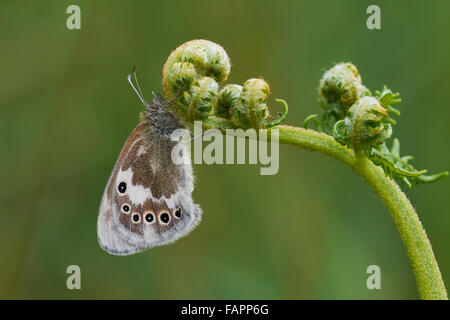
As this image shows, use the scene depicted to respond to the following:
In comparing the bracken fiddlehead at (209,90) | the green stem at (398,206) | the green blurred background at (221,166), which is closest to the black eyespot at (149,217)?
the bracken fiddlehead at (209,90)

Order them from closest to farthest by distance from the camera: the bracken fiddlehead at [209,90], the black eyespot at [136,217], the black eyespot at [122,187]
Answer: the bracken fiddlehead at [209,90], the black eyespot at [136,217], the black eyespot at [122,187]

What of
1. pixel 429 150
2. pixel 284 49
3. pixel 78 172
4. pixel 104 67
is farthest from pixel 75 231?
pixel 429 150

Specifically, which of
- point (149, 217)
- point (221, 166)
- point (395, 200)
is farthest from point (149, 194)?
point (221, 166)

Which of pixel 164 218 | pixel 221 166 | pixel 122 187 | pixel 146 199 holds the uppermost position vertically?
pixel 221 166

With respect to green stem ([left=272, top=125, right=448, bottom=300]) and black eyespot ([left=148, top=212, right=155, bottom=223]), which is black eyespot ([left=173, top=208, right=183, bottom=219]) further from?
green stem ([left=272, top=125, right=448, bottom=300])

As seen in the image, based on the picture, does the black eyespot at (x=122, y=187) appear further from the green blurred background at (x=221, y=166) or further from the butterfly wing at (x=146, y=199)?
the green blurred background at (x=221, y=166)

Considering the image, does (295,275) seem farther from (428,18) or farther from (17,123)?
(17,123)

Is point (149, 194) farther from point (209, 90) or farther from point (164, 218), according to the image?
point (209, 90)
